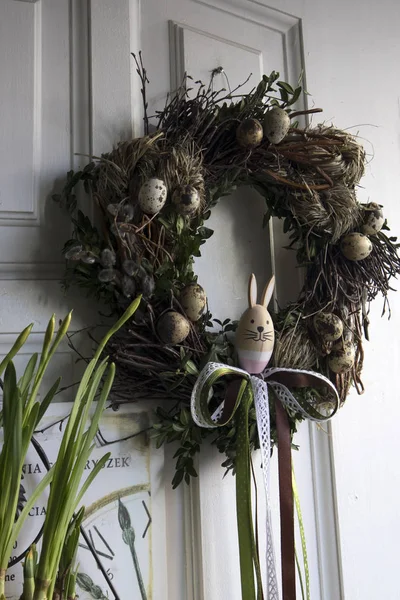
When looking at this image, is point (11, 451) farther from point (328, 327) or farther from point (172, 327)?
point (328, 327)

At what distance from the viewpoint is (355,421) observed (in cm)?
99

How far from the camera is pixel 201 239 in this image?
2.74ft

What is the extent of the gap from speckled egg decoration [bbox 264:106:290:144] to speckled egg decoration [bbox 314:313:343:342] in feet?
0.91

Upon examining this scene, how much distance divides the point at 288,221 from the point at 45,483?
1.81 feet

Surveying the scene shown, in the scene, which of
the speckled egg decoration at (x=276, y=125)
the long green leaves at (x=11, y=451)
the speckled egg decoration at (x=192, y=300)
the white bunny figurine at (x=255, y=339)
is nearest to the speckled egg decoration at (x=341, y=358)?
the white bunny figurine at (x=255, y=339)

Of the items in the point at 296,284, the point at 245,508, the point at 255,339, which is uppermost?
the point at 296,284

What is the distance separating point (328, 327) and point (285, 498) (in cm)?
25

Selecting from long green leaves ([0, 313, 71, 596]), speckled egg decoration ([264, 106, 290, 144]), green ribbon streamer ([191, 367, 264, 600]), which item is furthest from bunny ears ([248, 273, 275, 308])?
long green leaves ([0, 313, 71, 596])

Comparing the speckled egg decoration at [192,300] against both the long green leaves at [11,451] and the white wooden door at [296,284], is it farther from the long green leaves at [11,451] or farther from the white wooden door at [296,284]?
the long green leaves at [11,451]

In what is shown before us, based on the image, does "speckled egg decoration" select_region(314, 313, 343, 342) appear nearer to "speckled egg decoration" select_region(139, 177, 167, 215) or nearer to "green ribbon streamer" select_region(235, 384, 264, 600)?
"green ribbon streamer" select_region(235, 384, 264, 600)

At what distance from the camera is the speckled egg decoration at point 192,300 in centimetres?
79

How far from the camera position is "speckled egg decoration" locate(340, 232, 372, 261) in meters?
0.88

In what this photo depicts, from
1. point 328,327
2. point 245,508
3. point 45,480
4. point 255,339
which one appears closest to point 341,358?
point 328,327

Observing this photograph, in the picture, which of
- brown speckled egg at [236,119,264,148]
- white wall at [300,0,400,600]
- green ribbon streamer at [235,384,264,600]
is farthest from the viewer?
white wall at [300,0,400,600]
